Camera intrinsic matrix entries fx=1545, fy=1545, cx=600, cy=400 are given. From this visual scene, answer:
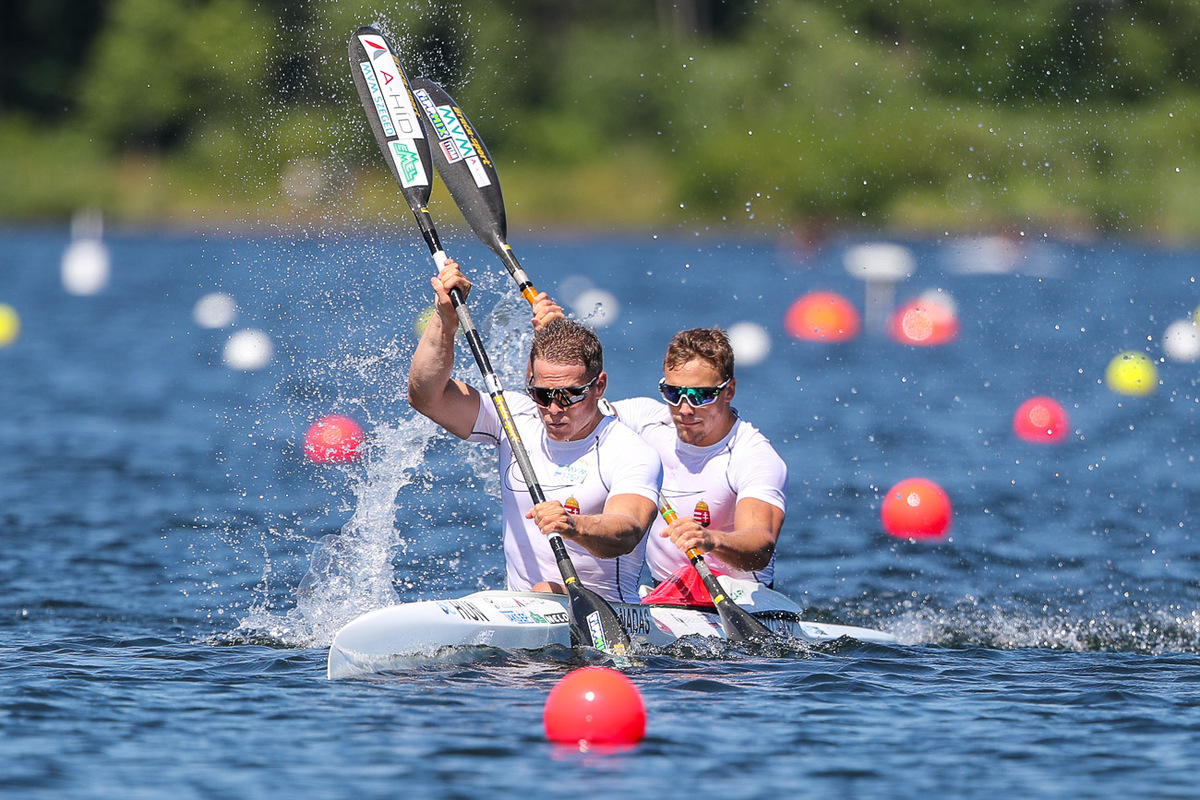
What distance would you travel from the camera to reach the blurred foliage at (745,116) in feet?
154

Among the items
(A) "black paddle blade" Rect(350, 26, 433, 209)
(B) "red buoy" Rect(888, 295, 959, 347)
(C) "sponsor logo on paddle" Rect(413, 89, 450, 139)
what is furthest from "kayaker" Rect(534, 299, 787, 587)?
(B) "red buoy" Rect(888, 295, 959, 347)

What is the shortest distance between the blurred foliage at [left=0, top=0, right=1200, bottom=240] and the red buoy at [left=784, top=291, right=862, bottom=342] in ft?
48.4

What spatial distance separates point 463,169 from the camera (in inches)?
371

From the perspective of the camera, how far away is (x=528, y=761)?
6066mm

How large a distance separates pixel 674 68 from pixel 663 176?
195 inches

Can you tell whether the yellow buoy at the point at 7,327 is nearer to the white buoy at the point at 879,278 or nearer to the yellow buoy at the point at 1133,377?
the white buoy at the point at 879,278

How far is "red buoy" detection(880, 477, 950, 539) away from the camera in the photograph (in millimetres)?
12656

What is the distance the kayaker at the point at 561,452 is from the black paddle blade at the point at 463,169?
5.26 feet

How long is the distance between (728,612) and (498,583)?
305cm

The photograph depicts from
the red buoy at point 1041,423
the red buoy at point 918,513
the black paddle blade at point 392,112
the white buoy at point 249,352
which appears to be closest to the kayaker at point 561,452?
the black paddle blade at point 392,112

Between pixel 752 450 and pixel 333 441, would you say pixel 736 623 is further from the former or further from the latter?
pixel 333 441

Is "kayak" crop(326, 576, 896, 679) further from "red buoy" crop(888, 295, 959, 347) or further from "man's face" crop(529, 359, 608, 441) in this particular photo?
"red buoy" crop(888, 295, 959, 347)

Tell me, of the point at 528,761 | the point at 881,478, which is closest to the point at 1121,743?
the point at 528,761

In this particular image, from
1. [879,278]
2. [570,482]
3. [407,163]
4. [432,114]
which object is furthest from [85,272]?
[570,482]
